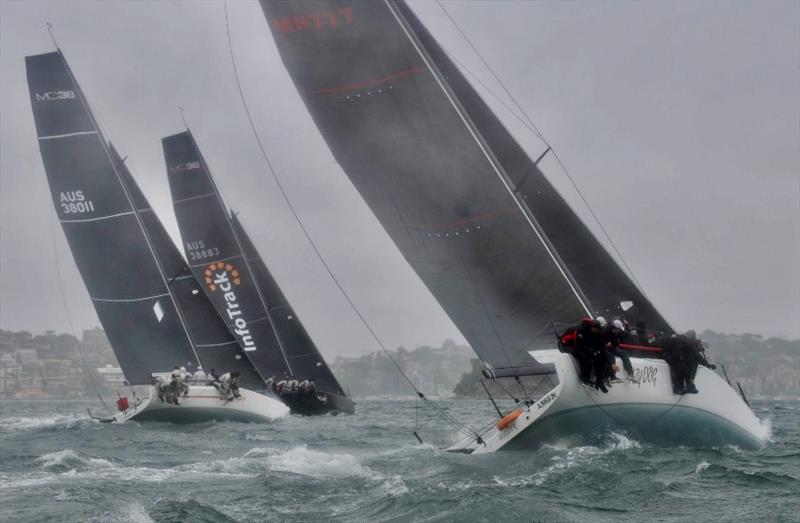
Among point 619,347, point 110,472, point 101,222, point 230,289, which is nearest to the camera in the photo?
point 619,347

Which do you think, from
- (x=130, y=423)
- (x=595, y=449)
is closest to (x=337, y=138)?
(x=595, y=449)

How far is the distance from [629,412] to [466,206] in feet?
13.0

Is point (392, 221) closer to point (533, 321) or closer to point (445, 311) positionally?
point (445, 311)

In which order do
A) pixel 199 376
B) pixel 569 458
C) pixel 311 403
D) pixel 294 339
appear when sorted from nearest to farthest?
pixel 569 458, pixel 199 376, pixel 311 403, pixel 294 339

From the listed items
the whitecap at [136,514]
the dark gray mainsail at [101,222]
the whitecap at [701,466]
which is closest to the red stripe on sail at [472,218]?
the whitecap at [701,466]

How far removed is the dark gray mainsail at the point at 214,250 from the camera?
37625mm

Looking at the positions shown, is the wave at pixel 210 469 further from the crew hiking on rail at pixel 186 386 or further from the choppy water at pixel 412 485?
the crew hiking on rail at pixel 186 386

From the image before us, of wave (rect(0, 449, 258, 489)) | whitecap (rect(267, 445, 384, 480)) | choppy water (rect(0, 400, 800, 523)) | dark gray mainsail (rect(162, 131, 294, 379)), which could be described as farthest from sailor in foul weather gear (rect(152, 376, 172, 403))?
whitecap (rect(267, 445, 384, 480))

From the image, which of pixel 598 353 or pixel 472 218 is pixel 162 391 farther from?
pixel 598 353

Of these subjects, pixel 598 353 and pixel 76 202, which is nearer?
pixel 598 353

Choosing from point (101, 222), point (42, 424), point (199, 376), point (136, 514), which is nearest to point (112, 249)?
point (101, 222)

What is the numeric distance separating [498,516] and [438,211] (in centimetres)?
639

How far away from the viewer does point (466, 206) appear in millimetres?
15180

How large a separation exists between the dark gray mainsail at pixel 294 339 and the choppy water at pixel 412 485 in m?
21.9
